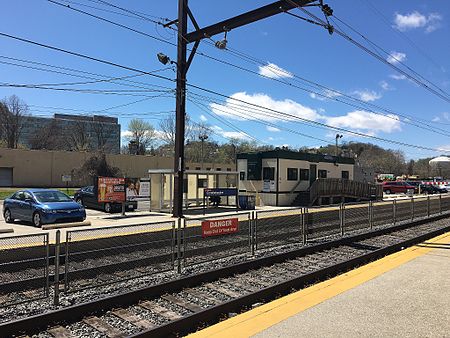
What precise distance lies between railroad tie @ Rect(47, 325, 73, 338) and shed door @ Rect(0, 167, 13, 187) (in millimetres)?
58781

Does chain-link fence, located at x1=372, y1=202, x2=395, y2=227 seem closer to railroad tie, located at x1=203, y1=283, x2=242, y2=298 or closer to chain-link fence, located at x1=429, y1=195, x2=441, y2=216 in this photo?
chain-link fence, located at x1=429, y1=195, x2=441, y2=216

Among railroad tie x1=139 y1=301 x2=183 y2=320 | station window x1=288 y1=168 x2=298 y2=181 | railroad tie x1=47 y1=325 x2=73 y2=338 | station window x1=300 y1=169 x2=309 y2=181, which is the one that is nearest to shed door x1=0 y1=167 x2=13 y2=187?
station window x1=288 y1=168 x2=298 y2=181

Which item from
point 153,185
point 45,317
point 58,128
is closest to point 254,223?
point 45,317

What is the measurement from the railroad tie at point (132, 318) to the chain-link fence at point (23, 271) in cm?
136

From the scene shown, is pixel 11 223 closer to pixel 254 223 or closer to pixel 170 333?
pixel 254 223

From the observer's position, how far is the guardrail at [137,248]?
7.16 m

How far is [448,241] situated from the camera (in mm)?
14188

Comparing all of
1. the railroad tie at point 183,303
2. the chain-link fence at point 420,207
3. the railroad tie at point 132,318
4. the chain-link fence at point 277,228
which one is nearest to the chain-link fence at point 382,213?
the chain-link fence at point 420,207

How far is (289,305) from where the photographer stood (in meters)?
6.64

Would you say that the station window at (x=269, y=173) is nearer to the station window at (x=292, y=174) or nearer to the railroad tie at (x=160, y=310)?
the station window at (x=292, y=174)

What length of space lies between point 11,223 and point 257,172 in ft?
59.8

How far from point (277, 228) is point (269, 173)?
19080 mm

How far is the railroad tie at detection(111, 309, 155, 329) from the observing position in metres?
6.07

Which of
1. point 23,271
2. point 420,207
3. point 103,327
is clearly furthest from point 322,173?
point 103,327
